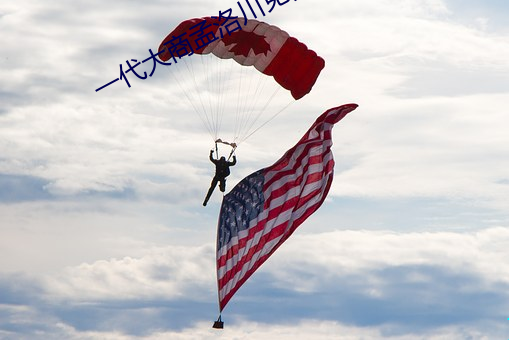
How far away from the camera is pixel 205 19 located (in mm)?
32312

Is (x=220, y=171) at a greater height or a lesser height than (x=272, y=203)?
greater

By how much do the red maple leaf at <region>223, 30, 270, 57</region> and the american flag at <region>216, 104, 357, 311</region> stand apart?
3.35 metres

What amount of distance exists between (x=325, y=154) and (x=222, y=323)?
7.35 metres

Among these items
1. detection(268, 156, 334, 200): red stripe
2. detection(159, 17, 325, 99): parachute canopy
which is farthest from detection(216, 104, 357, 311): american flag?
detection(159, 17, 325, 99): parachute canopy

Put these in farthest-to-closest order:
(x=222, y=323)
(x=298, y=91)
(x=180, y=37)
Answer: (x=298, y=91) → (x=180, y=37) → (x=222, y=323)

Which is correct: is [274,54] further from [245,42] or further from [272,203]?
[272,203]

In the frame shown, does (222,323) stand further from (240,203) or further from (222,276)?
(240,203)

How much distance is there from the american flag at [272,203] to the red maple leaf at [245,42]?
3.35 m

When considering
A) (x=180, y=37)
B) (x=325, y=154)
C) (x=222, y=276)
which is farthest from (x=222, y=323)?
(x=180, y=37)

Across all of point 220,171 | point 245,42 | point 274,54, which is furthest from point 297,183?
point 245,42

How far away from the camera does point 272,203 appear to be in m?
33.0

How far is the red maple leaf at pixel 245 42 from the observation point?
33688 mm

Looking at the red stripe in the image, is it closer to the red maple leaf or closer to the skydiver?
the skydiver

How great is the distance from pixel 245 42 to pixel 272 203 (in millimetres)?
6003
